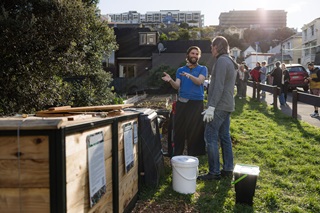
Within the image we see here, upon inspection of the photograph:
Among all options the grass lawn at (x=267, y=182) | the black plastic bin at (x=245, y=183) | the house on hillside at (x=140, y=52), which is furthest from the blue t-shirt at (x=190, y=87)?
the house on hillside at (x=140, y=52)

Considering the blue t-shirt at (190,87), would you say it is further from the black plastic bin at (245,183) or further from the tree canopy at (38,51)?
the tree canopy at (38,51)

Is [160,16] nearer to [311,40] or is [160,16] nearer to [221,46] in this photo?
[311,40]

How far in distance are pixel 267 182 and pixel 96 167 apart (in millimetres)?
3191

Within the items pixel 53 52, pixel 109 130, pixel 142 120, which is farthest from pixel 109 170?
pixel 53 52

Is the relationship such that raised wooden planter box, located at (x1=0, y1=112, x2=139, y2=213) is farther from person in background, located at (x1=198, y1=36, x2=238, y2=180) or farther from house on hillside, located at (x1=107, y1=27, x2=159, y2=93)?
house on hillside, located at (x1=107, y1=27, x2=159, y2=93)

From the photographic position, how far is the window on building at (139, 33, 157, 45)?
40.1m

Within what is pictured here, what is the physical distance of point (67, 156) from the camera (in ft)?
7.36

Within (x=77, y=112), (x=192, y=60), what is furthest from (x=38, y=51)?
(x=77, y=112)

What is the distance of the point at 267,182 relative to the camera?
5.01 metres

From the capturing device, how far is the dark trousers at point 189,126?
218 inches

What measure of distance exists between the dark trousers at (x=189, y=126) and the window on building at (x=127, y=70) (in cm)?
3548

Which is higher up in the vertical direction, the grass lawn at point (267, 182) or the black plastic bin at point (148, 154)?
the black plastic bin at point (148, 154)

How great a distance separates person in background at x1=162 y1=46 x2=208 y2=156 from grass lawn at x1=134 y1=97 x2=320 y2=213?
1.72 ft

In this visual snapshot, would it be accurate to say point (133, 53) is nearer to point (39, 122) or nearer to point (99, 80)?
point (99, 80)
